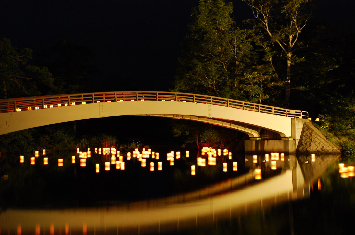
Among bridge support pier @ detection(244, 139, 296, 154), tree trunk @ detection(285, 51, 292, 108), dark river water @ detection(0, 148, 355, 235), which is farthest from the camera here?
tree trunk @ detection(285, 51, 292, 108)

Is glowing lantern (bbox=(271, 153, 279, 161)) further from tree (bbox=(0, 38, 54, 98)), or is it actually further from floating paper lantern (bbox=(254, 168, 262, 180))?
tree (bbox=(0, 38, 54, 98))

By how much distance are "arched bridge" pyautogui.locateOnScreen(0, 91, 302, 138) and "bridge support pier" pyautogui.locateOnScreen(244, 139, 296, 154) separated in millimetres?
485

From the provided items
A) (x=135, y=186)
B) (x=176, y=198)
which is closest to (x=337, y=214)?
(x=176, y=198)

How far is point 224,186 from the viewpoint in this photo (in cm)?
1706

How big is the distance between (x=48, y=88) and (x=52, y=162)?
11.5 m

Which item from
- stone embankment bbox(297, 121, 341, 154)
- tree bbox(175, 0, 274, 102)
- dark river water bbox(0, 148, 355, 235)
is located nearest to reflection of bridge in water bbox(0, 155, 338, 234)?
dark river water bbox(0, 148, 355, 235)

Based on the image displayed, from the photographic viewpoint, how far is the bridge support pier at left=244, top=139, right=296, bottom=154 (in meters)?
31.1

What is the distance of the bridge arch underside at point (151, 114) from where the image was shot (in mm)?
23531

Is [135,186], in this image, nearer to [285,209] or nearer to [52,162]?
[285,209]

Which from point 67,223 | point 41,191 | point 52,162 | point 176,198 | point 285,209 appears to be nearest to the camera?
point 67,223

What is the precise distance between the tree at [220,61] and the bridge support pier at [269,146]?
3.39m

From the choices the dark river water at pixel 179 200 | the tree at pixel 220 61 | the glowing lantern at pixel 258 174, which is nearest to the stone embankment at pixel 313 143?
the tree at pixel 220 61

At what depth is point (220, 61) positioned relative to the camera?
117 feet

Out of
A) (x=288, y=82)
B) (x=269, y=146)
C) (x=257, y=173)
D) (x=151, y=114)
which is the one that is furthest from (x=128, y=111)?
(x=288, y=82)
